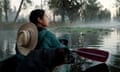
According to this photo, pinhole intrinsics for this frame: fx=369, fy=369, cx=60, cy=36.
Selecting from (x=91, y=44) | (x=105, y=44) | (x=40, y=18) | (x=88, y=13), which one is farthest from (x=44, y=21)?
(x=88, y=13)

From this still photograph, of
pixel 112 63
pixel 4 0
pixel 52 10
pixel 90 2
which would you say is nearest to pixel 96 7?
pixel 90 2

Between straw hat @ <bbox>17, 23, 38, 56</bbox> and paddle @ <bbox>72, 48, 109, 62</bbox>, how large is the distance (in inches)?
21.8

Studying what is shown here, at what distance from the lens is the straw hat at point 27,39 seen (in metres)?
4.00

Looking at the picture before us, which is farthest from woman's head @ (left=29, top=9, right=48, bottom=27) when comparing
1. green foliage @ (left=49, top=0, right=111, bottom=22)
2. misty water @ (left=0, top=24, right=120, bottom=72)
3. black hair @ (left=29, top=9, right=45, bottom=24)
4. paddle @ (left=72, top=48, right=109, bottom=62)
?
green foliage @ (left=49, top=0, right=111, bottom=22)

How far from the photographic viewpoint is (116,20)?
497 feet

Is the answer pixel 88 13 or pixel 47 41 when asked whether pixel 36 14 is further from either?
pixel 88 13

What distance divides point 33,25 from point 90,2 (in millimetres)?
130215

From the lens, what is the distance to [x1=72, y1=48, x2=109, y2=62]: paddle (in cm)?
430

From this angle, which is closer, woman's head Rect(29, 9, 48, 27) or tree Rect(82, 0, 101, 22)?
woman's head Rect(29, 9, 48, 27)

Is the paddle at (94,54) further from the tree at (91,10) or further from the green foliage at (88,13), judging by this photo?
the tree at (91,10)

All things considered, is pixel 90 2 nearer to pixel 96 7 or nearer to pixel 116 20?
pixel 96 7

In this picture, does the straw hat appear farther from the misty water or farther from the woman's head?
the misty water

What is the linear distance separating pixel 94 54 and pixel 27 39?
86cm

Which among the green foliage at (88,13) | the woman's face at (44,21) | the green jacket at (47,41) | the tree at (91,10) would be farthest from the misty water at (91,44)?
the tree at (91,10)
